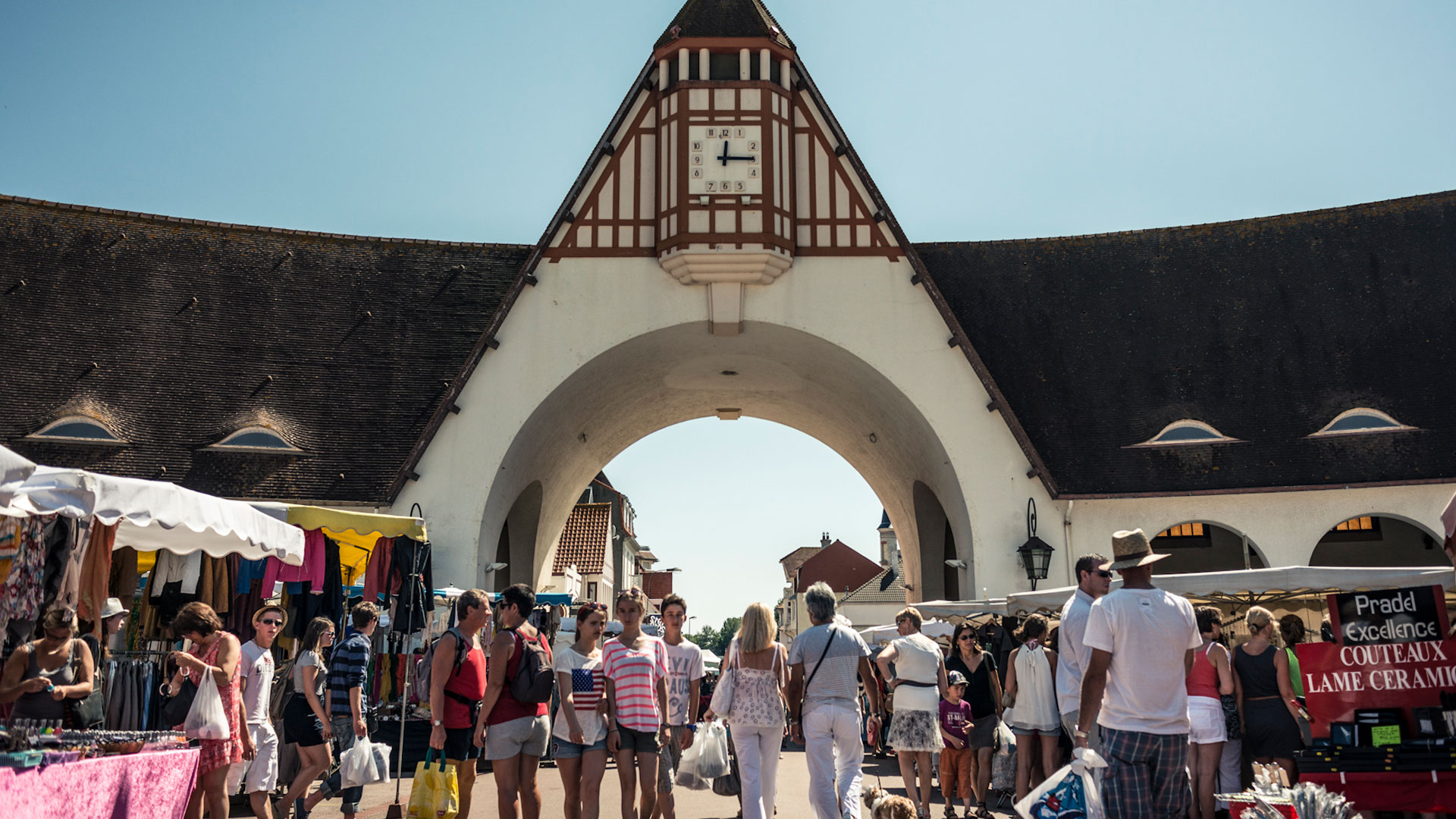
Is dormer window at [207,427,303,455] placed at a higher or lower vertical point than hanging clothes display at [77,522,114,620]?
higher

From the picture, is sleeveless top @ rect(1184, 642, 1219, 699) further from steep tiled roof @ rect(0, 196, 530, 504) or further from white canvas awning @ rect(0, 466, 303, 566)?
steep tiled roof @ rect(0, 196, 530, 504)

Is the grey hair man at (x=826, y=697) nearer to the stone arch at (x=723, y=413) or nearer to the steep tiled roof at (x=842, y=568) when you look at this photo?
the stone arch at (x=723, y=413)

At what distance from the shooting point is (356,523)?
1282cm

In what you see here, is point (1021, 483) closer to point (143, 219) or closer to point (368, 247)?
point (368, 247)

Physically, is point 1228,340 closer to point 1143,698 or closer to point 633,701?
point 633,701

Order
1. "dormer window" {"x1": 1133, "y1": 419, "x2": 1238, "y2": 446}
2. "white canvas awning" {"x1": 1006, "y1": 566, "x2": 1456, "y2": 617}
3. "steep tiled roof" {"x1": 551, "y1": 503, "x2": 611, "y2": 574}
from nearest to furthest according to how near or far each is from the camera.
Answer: "white canvas awning" {"x1": 1006, "y1": 566, "x2": 1456, "y2": 617}
"dormer window" {"x1": 1133, "y1": 419, "x2": 1238, "y2": 446}
"steep tiled roof" {"x1": 551, "y1": 503, "x2": 611, "y2": 574}

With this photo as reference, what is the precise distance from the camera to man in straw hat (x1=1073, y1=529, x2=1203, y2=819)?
237 inches

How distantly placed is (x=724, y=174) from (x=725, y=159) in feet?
0.87

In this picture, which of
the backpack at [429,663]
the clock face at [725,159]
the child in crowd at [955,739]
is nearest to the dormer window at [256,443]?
the backpack at [429,663]

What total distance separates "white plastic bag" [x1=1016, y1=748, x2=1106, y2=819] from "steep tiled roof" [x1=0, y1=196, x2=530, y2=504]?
14959mm

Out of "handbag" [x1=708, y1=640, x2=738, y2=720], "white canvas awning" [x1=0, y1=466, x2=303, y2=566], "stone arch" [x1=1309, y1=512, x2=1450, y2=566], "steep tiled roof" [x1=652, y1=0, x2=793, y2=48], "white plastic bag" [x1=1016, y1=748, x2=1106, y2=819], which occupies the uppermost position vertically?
"steep tiled roof" [x1=652, y1=0, x2=793, y2=48]

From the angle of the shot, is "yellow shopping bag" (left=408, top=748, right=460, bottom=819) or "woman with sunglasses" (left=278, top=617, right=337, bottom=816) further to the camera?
"woman with sunglasses" (left=278, top=617, right=337, bottom=816)

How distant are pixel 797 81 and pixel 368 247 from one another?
10.0 metres

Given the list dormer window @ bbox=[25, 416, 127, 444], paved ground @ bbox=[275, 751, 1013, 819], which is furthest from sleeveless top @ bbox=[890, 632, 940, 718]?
dormer window @ bbox=[25, 416, 127, 444]
